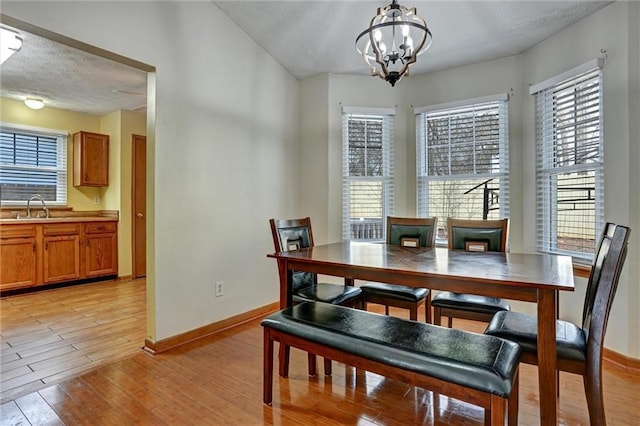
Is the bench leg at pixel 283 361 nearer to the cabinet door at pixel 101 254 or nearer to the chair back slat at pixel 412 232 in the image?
the chair back slat at pixel 412 232

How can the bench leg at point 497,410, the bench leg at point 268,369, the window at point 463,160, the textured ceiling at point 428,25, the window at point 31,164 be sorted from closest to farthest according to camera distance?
the bench leg at point 497,410, the bench leg at point 268,369, the textured ceiling at point 428,25, the window at point 463,160, the window at point 31,164

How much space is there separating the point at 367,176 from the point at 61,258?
4005 mm

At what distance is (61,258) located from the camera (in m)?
4.32

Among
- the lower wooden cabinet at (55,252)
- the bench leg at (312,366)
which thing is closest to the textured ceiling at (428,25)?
the bench leg at (312,366)

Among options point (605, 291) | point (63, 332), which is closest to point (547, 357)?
point (605, 291)

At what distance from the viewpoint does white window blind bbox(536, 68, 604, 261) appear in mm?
2605

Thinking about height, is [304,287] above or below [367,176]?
below

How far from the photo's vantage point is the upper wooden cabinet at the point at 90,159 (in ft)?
15.4

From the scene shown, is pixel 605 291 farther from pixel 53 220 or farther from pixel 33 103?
pixel 33 103

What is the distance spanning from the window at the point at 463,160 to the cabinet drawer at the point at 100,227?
4.18 meters

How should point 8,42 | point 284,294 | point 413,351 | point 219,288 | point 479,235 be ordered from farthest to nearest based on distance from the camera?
point 219,288 → point 479,235 → point 8,42 → point 284,294 → point 413,351

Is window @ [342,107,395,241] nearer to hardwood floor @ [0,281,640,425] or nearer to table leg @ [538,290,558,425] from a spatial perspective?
hardwood floor @ [0,281,640,425]

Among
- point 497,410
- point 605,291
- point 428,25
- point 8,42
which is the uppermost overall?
point 428,25

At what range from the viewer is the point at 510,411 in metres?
1.50
